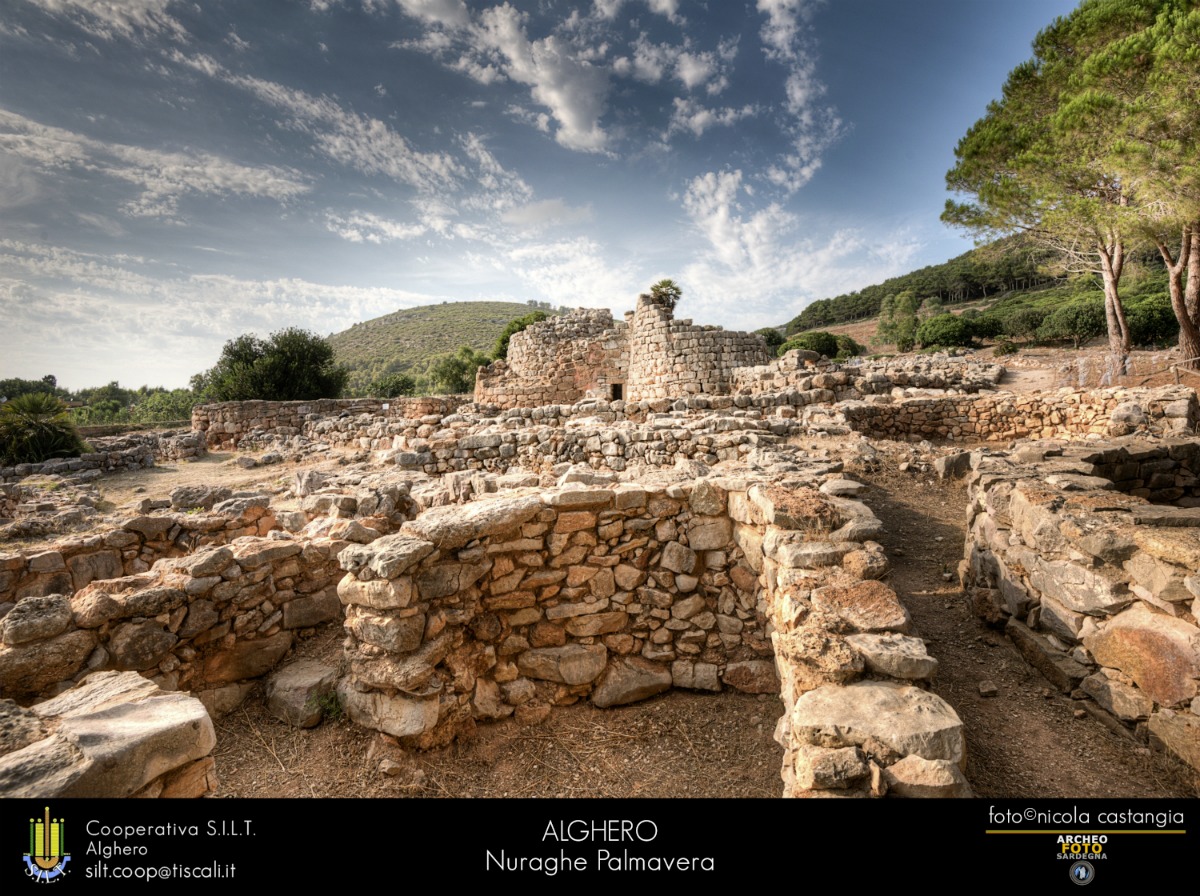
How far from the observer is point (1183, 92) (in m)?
11.4

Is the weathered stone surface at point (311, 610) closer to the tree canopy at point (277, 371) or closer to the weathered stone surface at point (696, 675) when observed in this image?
Answer: the weathered stone surface at point (696, 675)

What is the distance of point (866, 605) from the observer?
2.81 meters

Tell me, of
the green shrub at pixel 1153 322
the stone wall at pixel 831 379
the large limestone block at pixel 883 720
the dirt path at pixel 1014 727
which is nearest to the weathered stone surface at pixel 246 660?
the large limestone block at pixel 883 720

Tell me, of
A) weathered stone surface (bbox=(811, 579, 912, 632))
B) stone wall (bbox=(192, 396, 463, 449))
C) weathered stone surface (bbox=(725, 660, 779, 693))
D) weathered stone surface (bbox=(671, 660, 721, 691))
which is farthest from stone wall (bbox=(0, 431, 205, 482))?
weathered stone surface (bbox=(811, 579, 912, 632))

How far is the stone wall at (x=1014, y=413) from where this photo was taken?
353 inches

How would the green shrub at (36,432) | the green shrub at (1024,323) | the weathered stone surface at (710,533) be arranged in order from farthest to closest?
the green shrub at (1024,323), the green shrub at (36,432), the weathered stone surface at (710,533)

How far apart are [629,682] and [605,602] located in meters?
0.61

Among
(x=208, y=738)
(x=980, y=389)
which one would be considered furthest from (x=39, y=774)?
(x=980, y=389)

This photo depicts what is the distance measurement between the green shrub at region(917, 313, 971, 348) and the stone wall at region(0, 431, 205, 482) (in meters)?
40.3

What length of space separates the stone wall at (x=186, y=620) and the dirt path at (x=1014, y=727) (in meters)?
4.69

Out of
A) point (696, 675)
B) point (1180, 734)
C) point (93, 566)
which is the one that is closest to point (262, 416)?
point (93, 566)

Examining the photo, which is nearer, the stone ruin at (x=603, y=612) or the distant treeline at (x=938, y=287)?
the stone ruin at (x=603, y=612)

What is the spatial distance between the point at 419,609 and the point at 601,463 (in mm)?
5359

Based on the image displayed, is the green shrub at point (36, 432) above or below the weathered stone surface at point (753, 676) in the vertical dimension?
above
